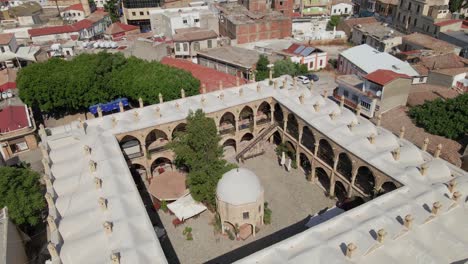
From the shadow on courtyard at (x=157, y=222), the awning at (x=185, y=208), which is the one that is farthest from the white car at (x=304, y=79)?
the awning at (x=185, y=208)

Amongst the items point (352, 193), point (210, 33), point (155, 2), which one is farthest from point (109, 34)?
point (352, 193)

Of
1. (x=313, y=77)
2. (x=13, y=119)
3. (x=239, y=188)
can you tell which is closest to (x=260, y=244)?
(x=239, y=188)

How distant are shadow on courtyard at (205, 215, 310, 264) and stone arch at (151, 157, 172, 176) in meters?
13.5

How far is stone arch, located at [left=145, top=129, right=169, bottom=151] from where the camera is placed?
36.8 m

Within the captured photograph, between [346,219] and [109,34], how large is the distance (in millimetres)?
67238

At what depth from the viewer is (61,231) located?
883 inches

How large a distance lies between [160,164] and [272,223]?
49.1 ft

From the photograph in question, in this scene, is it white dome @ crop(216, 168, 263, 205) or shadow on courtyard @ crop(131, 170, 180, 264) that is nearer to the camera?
white dome @ crop(216, 168, 263, 205)

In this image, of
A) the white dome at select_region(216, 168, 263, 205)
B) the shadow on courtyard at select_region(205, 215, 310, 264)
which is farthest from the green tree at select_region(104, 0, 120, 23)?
the shadow on courtyard at select_region(205, 215, 310, 264)

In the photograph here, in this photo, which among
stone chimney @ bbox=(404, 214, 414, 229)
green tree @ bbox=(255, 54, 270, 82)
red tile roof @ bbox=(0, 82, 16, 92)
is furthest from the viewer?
green tree @ bbox=(255, 54, 270, 82)

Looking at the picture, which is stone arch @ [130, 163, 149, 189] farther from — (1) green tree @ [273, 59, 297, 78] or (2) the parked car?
(2) the parked car

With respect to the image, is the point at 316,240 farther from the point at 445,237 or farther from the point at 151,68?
the point at 151,68

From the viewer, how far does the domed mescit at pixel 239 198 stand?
88.8 ft

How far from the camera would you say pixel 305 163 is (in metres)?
37.0
